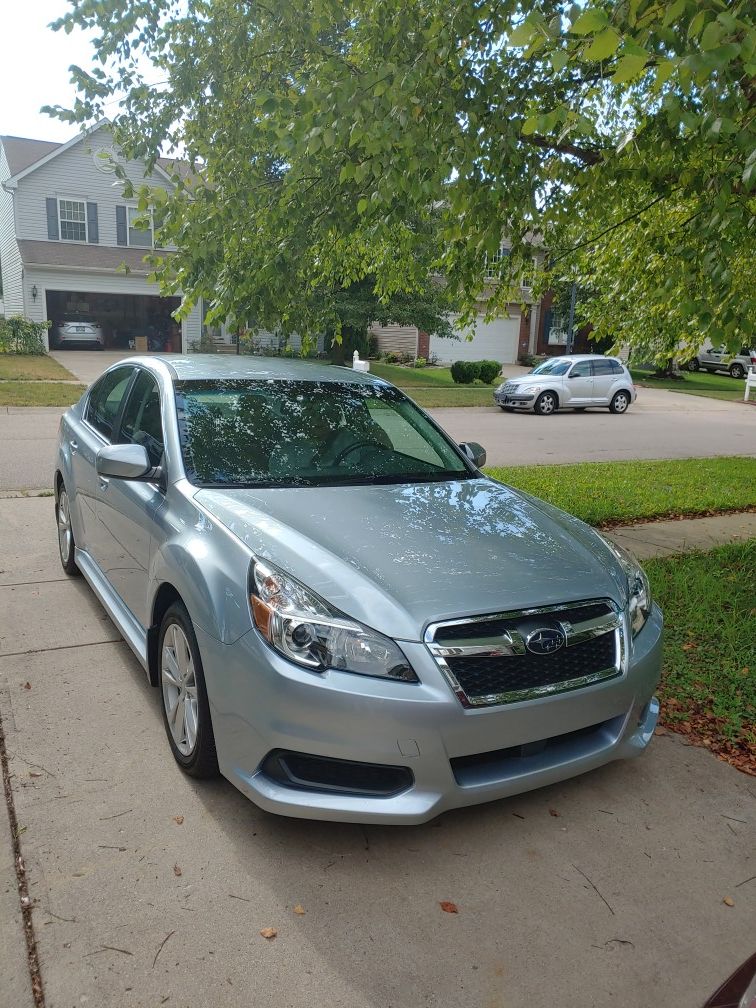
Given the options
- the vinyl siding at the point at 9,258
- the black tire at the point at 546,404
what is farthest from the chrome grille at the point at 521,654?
the vinyl siding at the point at 9,258

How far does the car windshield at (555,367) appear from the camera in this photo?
21797 mm

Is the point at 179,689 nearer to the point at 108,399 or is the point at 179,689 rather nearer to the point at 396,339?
the point at 108,399

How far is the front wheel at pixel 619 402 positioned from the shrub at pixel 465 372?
703cm

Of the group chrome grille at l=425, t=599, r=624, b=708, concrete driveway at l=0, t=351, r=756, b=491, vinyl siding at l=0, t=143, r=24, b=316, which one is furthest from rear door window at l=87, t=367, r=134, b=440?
vinyl siding at l=0, t=143, r=24, b=316

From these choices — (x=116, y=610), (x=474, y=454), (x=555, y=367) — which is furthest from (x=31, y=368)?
(x=474, y=454)

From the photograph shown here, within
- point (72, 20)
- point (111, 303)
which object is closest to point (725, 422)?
point (72, 20)

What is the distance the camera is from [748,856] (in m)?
2.95

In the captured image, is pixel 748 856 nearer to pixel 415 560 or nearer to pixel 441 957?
pixel 441 957

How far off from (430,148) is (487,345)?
121 ft

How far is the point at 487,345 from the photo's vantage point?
134 feet

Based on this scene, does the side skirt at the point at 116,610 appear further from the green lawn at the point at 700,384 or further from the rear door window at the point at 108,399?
the green lawn at the point at 700,384

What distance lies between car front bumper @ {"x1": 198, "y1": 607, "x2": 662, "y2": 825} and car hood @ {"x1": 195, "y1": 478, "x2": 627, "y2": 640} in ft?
0.79

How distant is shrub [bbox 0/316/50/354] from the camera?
1061 inches

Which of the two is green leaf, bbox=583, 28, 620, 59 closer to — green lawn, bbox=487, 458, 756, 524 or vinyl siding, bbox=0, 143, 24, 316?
green lawn, bbox=487, 458, 756, 524
